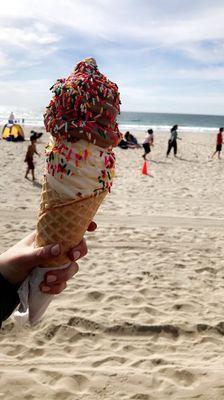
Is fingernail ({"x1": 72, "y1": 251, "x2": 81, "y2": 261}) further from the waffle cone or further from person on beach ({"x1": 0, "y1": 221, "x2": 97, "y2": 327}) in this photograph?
person on beach ({"x1": 0, "y1": 221, "x2": 97, "y2": 327})

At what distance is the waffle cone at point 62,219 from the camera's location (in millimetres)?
2391

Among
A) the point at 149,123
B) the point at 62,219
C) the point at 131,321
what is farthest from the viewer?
the point at 149,123

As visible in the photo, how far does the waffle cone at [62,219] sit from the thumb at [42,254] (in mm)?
130

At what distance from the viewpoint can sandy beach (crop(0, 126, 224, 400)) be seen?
3.65 metres

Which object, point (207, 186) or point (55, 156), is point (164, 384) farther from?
point (207, 186)

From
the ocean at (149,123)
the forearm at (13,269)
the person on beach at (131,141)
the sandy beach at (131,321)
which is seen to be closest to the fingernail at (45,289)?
the forearm at (13,269)

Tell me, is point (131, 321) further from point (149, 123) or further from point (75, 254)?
point (149, 123)

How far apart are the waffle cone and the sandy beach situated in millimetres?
1773

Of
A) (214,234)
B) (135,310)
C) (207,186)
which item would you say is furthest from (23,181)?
(135,310)

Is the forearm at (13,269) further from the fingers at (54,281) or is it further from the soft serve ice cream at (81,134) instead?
the soft serve ice cream at (81,134)

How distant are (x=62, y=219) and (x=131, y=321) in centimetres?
275

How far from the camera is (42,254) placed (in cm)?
222

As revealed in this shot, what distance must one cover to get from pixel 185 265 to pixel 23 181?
8.09 meters

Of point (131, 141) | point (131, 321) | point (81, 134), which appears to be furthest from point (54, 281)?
point (131, 141)
